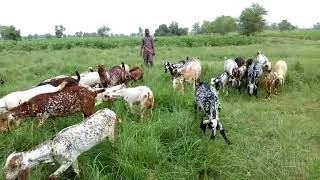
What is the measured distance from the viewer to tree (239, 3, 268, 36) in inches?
1665

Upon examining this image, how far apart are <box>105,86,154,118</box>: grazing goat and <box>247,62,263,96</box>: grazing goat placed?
183 inches

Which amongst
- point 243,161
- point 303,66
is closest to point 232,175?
point 243,161

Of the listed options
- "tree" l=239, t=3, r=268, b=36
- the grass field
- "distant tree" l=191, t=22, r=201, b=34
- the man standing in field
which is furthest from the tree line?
the grass field

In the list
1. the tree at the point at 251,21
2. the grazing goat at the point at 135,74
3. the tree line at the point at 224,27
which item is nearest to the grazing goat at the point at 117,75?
the grazing goat at the point at 135,74

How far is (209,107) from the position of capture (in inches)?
317

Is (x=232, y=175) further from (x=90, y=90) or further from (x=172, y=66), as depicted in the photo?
(x=172, y=66)

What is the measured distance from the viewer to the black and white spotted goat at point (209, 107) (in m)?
7.54

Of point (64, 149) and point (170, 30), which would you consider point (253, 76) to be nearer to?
point (64, 149)

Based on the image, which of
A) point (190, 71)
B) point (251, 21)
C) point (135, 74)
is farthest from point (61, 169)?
point (251, 21)

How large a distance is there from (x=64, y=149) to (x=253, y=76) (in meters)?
7.82

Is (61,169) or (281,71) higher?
(281,71)

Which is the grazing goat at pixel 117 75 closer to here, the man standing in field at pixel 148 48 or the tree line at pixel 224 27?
the man standing in field at pixel 148 48

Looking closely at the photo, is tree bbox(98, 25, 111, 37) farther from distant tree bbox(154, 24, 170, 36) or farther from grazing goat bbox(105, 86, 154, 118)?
grazing goat bbox(105, 86, 154, 118)

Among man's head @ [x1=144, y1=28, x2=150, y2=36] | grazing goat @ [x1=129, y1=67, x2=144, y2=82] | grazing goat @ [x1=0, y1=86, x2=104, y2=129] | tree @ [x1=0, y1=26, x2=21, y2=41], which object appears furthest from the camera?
tree @ [x1=0, y1=26, x2=21, y2=41]
